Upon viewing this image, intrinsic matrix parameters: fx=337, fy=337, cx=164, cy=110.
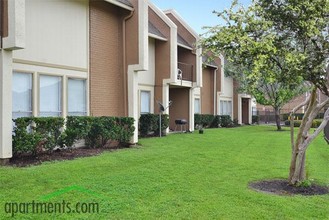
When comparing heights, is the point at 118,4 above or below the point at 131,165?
above

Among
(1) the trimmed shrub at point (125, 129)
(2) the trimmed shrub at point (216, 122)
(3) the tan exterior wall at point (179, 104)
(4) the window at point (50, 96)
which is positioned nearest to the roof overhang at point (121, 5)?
(4) the window at point (50, 96)

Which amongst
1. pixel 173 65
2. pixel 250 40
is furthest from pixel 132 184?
pixel 173 65

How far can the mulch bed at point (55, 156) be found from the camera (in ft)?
32.1

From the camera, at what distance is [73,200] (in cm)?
616

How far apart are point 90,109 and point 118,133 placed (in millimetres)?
1471

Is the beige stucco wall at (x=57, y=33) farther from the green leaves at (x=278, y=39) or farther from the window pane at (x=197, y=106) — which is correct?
the window pane at (x=197, y=106)

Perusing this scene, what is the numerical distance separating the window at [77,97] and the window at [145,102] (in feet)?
19.5

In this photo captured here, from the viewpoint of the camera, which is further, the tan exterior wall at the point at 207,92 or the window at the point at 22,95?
the tan exterior wall at the point at 207,92

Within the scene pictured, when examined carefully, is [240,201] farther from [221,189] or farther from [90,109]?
[90,109]

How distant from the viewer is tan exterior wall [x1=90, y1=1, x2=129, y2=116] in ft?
45.0

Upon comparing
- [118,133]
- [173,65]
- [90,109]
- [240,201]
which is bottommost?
[240,201]

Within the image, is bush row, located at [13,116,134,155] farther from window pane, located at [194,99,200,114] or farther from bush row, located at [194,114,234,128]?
window pane, located at [194,99,200,114]

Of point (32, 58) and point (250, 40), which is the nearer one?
point (250, 40)

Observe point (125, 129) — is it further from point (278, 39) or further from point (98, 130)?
point (278, 39)
